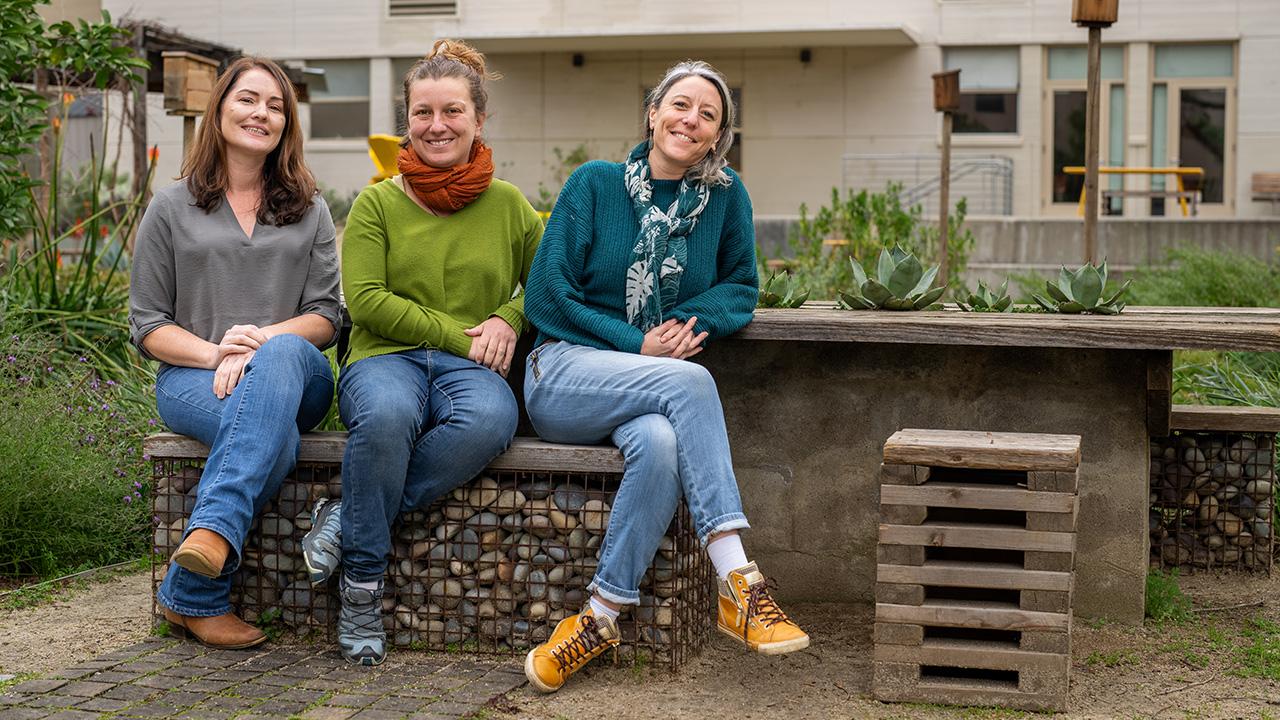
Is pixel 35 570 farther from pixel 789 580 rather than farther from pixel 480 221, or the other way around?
pixel 789 580

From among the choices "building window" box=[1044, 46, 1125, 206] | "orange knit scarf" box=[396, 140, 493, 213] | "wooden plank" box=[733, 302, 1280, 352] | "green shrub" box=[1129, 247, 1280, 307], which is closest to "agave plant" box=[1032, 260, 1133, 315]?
"wooden plank" box=[733, 302, 1280, 352]

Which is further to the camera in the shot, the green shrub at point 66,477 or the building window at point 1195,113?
the building window at point 1195,113

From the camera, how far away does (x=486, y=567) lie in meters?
3.77

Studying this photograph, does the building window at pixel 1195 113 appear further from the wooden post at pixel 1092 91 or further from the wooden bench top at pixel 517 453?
the wooden bench top at pixel 517 453

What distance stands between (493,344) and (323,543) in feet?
2.30

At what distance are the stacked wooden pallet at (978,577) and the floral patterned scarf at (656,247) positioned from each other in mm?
784

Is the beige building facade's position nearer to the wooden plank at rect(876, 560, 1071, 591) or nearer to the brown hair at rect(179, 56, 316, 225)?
the brown hair at rect(179, 56, 316, 225)

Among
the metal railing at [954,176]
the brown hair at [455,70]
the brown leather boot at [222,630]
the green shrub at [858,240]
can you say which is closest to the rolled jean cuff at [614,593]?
the brown leather boot at [222,630]

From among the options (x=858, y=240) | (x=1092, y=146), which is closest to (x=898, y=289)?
(x=1092, y=146)

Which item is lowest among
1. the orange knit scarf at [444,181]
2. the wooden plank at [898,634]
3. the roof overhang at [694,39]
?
the wooden plank at [898,634]

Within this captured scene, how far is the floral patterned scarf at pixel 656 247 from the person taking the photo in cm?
381

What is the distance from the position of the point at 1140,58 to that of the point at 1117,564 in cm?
1820

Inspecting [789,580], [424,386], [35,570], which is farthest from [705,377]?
[35,570]

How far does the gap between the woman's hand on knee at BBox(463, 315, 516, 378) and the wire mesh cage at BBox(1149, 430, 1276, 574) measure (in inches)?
90.3
